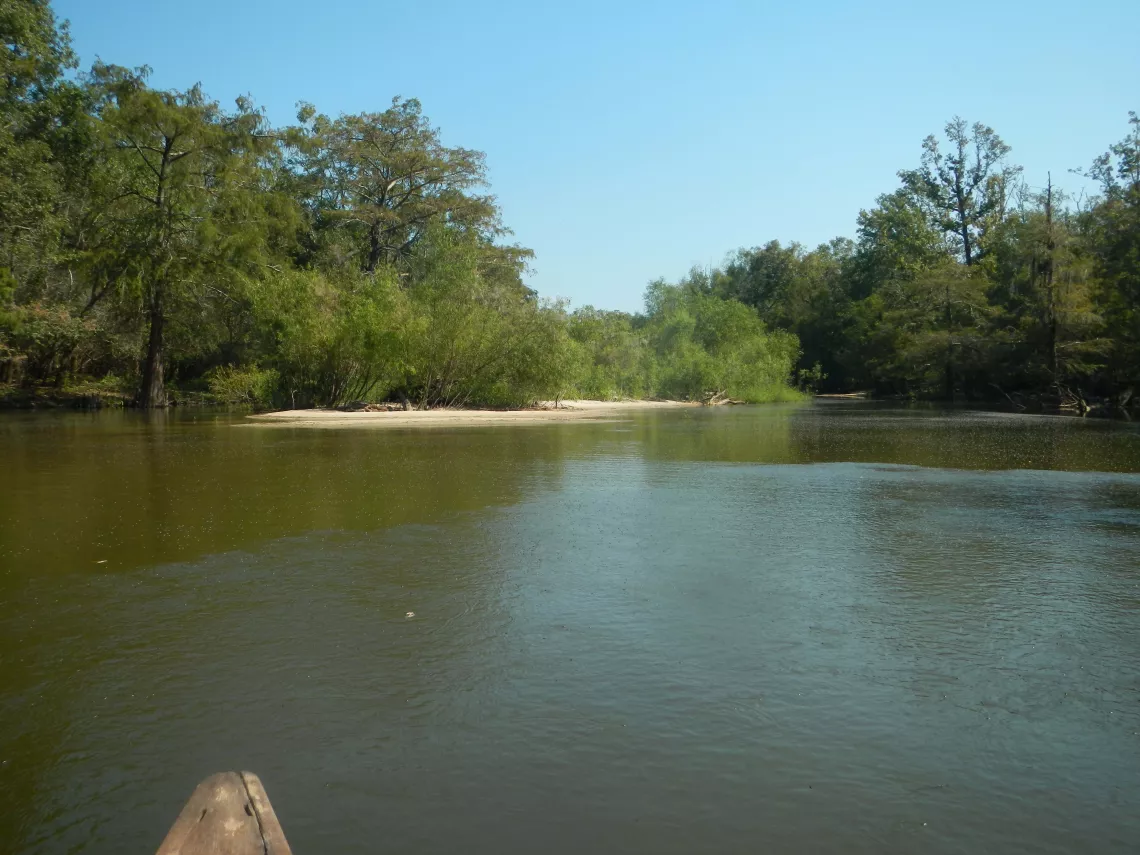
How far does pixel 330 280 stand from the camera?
4253 centimetres

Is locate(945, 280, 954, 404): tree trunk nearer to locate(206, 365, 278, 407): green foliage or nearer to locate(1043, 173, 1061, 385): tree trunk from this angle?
locate(1043, 173, 1061, 385): tree trunk

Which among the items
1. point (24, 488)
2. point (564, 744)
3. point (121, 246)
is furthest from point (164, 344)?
point (564, 744)

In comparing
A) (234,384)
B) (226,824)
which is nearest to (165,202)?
(234,384)

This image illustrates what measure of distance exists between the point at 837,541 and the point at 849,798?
600 centimetres

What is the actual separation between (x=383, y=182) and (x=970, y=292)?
127 ft

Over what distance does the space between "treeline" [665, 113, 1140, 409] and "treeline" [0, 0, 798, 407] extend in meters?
24.3

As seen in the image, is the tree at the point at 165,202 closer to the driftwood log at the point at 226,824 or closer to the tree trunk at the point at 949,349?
the driftwood log at the point at 226,824

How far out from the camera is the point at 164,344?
4428cm

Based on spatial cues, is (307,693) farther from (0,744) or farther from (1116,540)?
(1116,540)

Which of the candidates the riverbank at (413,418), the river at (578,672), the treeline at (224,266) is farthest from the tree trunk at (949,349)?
the river at (578,672)

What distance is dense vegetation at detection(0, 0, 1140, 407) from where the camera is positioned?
33.9 meters

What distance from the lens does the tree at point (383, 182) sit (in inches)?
1927

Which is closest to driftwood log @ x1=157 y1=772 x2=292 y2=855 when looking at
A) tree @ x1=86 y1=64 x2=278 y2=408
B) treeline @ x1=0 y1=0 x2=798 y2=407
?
treeline @ x1=0 y1=0 x2=798 y2=407

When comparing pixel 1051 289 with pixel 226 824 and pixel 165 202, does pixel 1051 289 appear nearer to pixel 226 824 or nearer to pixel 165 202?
pixel 165 202
